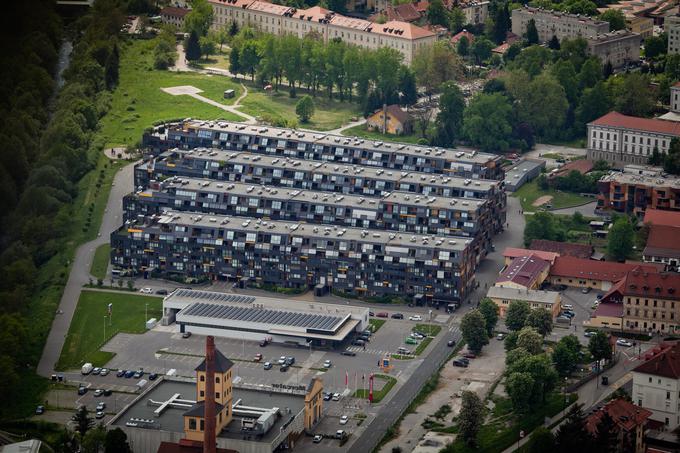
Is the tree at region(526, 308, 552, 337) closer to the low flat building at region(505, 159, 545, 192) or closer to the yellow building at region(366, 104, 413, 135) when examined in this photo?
the low flat building at region(505, 159, 545, 192)

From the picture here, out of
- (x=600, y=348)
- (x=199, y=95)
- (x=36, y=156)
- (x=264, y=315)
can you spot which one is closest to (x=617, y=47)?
(x=199, y=95)

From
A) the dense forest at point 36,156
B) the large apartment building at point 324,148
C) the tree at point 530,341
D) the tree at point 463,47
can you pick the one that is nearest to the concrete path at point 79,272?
the dense forest at point 36,156

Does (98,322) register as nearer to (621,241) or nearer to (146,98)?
(621,241)

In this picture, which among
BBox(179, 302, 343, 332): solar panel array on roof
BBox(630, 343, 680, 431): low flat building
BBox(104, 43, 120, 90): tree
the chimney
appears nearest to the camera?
the chimney

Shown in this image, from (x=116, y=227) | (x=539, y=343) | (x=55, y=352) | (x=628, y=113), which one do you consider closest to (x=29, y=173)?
(x=116, y=227)

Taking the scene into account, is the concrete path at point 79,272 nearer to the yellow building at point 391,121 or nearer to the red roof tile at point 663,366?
the yellow building at point 391,121

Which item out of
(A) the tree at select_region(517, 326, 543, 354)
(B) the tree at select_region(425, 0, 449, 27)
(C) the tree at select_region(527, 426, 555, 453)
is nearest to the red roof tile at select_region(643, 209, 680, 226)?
(A) the tree at select_region(517, 326, 543, 354)

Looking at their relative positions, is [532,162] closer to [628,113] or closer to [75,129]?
[628,113]
